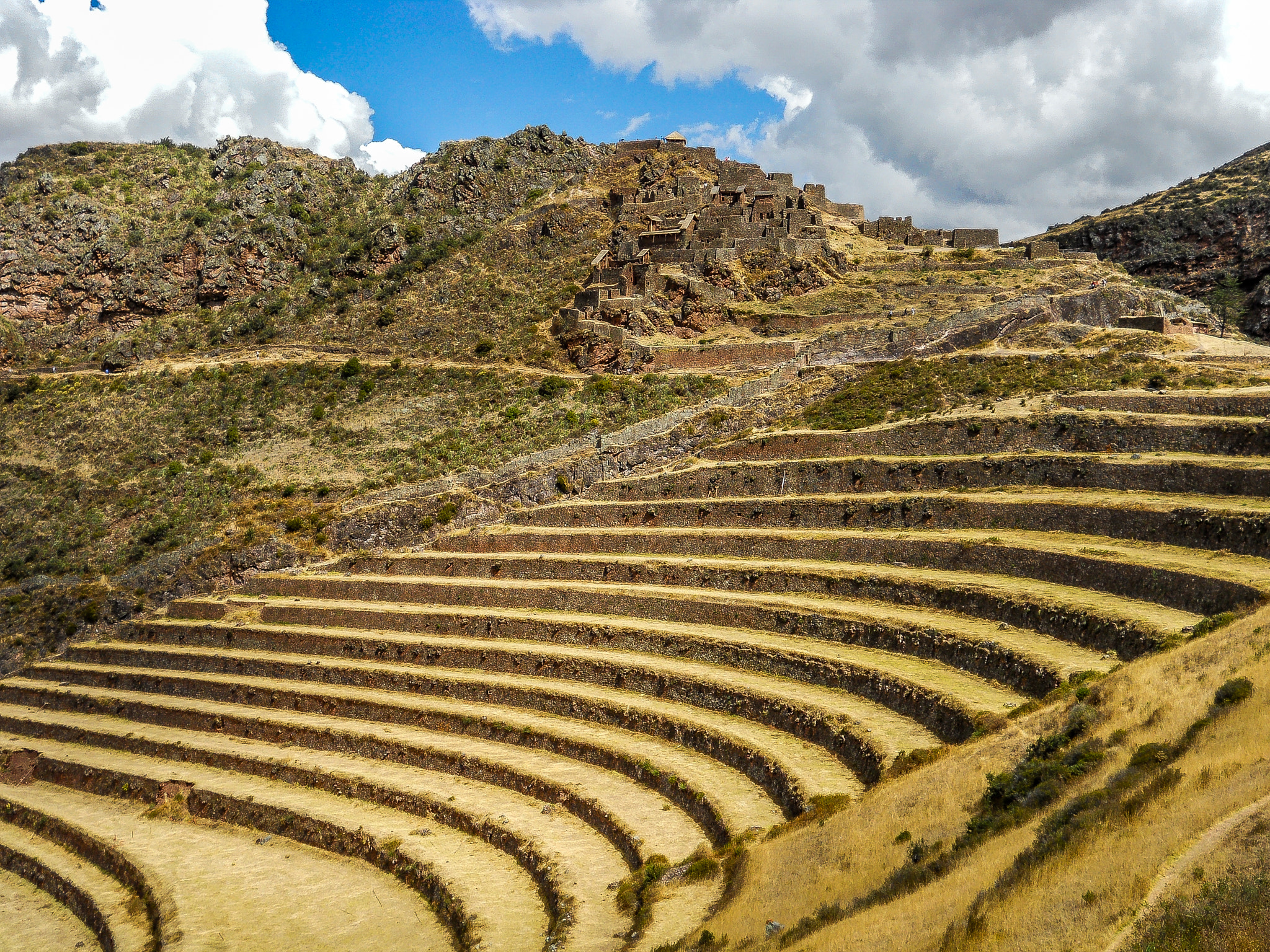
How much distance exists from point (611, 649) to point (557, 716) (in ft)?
8.85

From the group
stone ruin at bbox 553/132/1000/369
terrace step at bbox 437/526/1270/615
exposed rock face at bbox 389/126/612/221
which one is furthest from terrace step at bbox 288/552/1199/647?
exposed rock face at bbox 389/126/612/221

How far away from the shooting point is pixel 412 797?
21.4m

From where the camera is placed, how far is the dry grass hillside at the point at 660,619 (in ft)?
39.4

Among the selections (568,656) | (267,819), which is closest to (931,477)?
(568,656)

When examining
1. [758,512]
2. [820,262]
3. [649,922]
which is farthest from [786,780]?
[820,262]

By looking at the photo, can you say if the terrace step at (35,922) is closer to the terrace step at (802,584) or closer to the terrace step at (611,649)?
the terrace step at (611,649)

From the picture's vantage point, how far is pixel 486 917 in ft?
53.7

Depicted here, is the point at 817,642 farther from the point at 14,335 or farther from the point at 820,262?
the point at 14,335

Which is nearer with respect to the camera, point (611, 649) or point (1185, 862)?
point (1185, 862)

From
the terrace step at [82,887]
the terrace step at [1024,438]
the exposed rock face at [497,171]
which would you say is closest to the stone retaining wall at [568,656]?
the terrace step at [82,887]

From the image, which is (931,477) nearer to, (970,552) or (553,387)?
(970,552)

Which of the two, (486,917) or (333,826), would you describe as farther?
(333,826)

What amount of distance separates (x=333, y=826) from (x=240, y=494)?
23140 millimetres

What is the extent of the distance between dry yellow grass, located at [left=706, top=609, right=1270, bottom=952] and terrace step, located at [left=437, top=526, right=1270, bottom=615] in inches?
121
